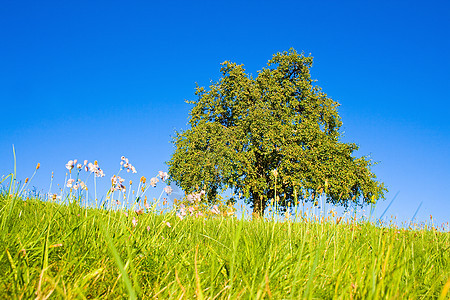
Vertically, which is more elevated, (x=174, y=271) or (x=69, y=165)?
(x=69, y=165)

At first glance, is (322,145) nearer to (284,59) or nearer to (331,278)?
(284,59)

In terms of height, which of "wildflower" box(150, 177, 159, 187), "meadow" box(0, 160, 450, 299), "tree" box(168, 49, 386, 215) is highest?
"tree" box(168, 49, 386, 215)

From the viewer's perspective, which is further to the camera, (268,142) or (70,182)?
(268,142)

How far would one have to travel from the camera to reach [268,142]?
1861 centimetres

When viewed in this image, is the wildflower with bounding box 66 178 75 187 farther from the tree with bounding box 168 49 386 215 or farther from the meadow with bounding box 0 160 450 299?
the tree with bounding box 168 49 386 215

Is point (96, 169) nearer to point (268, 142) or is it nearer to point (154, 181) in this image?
point (154, 181)

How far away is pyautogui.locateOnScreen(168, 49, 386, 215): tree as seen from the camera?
60.1ft

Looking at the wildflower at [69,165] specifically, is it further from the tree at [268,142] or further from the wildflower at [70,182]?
the tree at [268,142]

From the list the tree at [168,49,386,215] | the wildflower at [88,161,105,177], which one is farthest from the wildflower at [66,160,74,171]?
the tree at [168,49,386,215]

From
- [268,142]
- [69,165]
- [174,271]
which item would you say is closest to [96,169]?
[69,165]

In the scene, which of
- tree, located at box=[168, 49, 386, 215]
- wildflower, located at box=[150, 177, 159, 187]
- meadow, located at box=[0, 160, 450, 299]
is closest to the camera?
meadow, located at box=[0, 160, 450, 299]

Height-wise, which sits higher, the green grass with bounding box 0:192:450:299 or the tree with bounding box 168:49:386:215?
the tree with bounding box 168:49:386:215

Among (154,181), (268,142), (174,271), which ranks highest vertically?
(268,142)

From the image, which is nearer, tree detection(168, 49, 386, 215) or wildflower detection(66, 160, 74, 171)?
wildflower detection(66, 160, 74, 171)
